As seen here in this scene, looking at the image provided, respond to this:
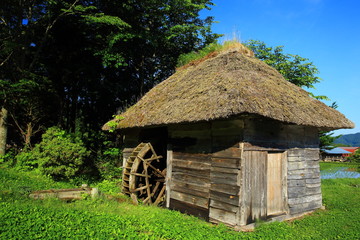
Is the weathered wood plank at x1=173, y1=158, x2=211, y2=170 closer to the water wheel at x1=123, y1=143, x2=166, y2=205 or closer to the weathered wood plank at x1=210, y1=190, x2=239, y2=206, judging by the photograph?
the weathered wood plank at x1=210, y1=190, x2=239, y2=206

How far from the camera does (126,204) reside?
7.87 meters

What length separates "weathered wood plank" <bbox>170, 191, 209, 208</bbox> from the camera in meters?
6.71

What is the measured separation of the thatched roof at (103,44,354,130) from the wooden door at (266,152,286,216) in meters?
1.24

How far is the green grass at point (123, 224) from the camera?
4.54 m

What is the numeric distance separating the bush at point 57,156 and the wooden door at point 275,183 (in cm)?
724

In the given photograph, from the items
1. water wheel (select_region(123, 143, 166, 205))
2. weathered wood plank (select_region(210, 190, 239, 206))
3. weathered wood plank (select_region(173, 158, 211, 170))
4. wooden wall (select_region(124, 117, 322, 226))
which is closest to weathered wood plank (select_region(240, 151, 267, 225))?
wooden wall (select_region(124, 117, 322, 226))

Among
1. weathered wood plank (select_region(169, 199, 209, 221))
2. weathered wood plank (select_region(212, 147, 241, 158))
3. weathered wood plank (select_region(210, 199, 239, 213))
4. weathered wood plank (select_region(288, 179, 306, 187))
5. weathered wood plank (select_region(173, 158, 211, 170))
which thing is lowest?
weathered wood plank (select_region(169, 199, 209, 221))

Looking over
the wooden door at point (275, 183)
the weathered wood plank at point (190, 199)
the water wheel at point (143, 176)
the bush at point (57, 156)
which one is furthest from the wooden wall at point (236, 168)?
the bush at point (57, 156)

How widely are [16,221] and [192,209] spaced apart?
13.7ft

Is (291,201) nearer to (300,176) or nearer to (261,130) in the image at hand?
(300,176)

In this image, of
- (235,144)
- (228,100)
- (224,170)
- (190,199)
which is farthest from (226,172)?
(228,100)

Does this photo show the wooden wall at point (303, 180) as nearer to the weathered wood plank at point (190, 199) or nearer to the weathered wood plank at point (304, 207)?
the weathered wood plank at point (304, 207)

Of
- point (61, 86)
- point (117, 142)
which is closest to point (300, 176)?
point (117, 142)

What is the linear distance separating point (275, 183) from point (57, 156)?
7929mm
